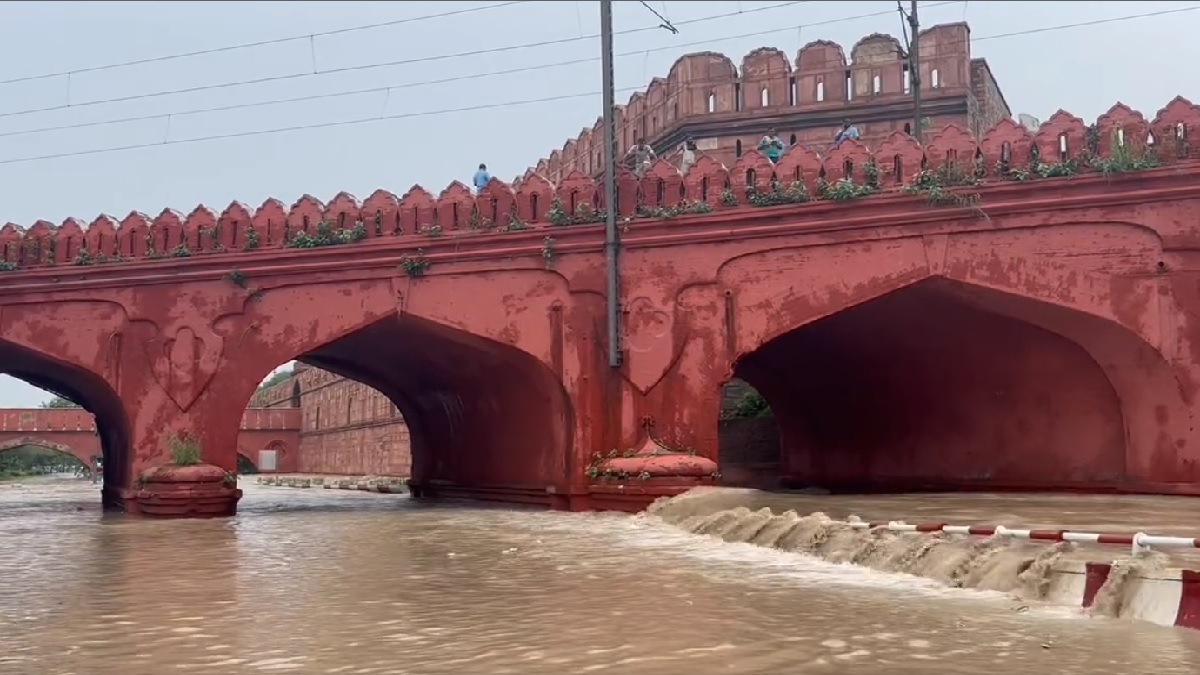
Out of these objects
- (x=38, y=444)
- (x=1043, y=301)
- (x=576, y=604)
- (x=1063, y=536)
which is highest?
(x=1043, y=301)

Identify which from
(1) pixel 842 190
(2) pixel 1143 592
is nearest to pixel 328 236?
(1) pixel 842 190

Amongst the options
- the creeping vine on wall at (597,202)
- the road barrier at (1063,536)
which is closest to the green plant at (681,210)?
the creeping vine on wall at (597,202)

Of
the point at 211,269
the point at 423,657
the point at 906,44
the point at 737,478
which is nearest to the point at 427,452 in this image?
the point at 737,478

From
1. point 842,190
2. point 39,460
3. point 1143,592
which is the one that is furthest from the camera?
point 39,460

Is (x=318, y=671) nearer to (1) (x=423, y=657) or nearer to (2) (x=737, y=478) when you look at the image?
(1) (x=423, y=657)

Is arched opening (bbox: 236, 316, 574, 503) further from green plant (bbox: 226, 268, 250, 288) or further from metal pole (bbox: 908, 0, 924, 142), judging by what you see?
metal pole (bbox: 908, 0, 924, 142)

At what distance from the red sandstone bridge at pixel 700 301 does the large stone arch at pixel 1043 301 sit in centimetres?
2

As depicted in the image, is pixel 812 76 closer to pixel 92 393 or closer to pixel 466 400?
pixel 466 400

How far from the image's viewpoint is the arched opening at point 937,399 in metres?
12.7

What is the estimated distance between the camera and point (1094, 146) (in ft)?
38.5

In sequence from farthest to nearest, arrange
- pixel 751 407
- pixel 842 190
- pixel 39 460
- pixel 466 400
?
pixel 39 460
pixel 751 407
pixel 466 400
pixel 842 190

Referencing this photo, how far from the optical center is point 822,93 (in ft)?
71.3

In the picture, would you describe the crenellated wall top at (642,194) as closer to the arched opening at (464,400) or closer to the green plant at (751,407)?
the arched opening at (464,400)

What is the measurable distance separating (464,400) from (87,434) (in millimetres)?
28877
